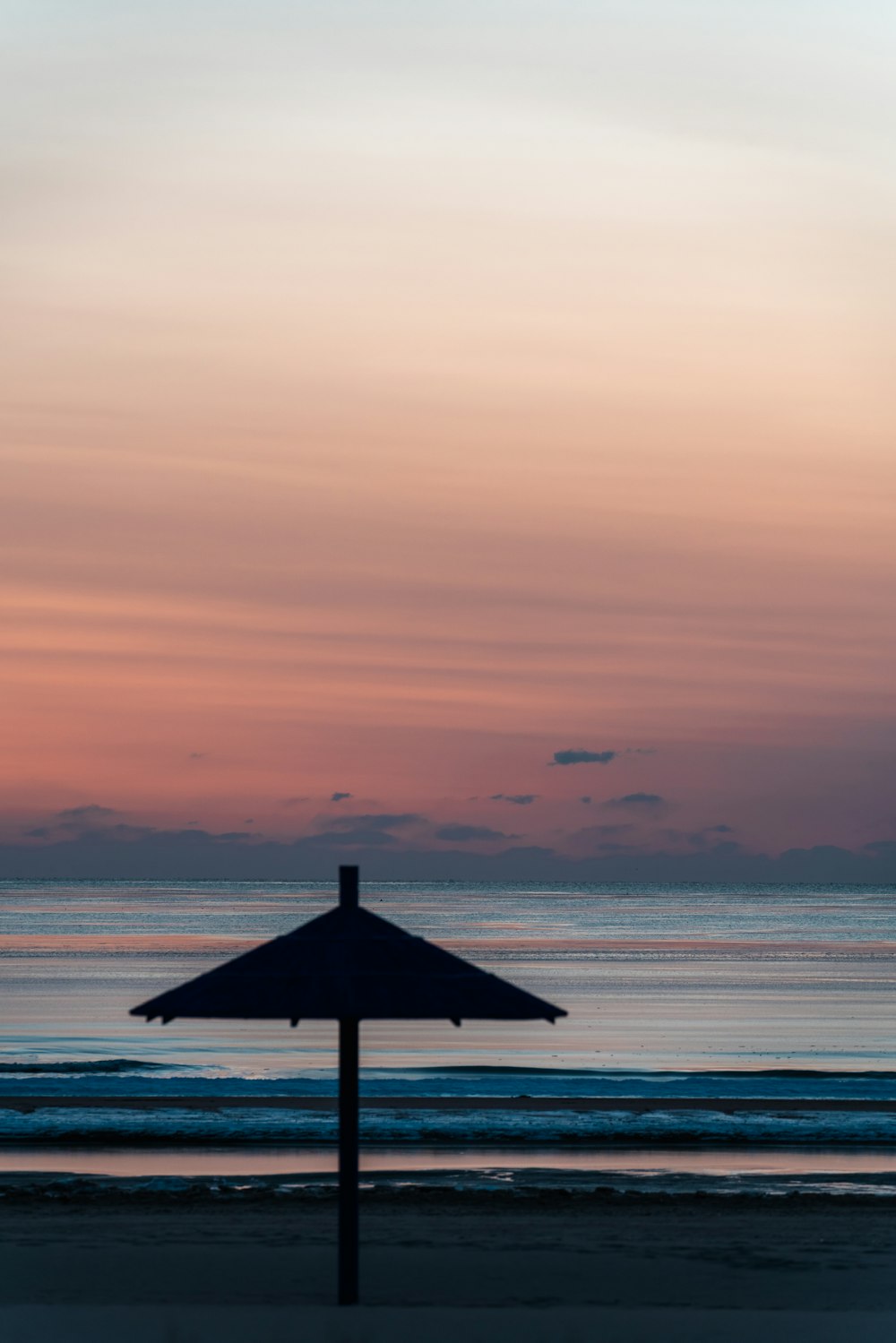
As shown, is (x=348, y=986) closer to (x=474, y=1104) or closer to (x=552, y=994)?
(x=474, y=1104)

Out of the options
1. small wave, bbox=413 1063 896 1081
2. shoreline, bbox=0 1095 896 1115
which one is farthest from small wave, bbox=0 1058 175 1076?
small wave, bbox=413 1063 896 1081

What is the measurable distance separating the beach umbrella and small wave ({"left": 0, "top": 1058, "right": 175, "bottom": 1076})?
20.6 m

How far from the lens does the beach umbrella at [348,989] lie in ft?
33.1

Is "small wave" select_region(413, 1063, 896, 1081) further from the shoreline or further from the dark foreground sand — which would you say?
the dark foreground sand

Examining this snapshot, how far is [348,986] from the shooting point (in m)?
10.2

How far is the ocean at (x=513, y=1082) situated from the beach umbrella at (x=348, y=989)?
29.9ft

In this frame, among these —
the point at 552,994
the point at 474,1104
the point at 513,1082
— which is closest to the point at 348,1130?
the point at 474,1104

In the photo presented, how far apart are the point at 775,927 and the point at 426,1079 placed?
83.6 meters

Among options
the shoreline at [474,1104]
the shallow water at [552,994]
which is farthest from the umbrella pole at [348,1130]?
the shallow water at [552,994]

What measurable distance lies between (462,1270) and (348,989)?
15.0 feet

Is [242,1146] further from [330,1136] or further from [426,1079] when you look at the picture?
[426,1079]

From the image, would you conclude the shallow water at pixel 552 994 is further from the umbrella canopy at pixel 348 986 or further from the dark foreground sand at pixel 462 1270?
the umbrella canopy at pixel 348 986

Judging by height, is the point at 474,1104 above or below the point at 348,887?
below

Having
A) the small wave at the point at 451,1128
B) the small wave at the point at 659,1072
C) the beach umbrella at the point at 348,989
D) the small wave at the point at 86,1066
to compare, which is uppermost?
the beach umbrella at the point at 348,989
